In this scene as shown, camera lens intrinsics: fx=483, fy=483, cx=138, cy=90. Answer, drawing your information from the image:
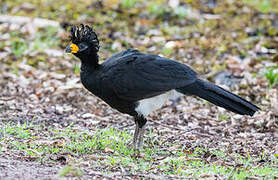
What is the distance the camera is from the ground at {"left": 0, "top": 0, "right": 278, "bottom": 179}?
4922 millimetres

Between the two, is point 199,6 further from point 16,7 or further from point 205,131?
point 205,131

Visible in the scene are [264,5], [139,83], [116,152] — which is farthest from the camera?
[264,5]

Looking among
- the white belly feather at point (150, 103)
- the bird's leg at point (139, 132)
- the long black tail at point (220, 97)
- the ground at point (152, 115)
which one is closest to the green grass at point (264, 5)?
the ground at point (152, 115)

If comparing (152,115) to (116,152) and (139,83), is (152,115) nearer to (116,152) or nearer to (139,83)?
(139,83)

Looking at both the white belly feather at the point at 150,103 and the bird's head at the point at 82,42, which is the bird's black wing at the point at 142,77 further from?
the bird's head at the point at 82,42

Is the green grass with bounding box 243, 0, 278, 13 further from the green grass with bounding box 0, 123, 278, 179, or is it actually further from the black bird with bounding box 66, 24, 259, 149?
the black bird with bounding box 66, 24, 259, 149

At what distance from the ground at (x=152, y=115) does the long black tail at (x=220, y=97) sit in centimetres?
53

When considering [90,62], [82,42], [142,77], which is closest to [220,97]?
[142,77]

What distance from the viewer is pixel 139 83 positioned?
5480 mm

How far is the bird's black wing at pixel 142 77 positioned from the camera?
5457mm

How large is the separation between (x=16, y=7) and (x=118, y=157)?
23.5ft

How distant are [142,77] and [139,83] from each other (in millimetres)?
86

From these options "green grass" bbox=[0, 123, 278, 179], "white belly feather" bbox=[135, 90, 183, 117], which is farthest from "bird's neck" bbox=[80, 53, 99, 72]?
"green grass" bbox=[0, 123, 278, 179]

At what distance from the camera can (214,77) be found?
8656 millimetres
